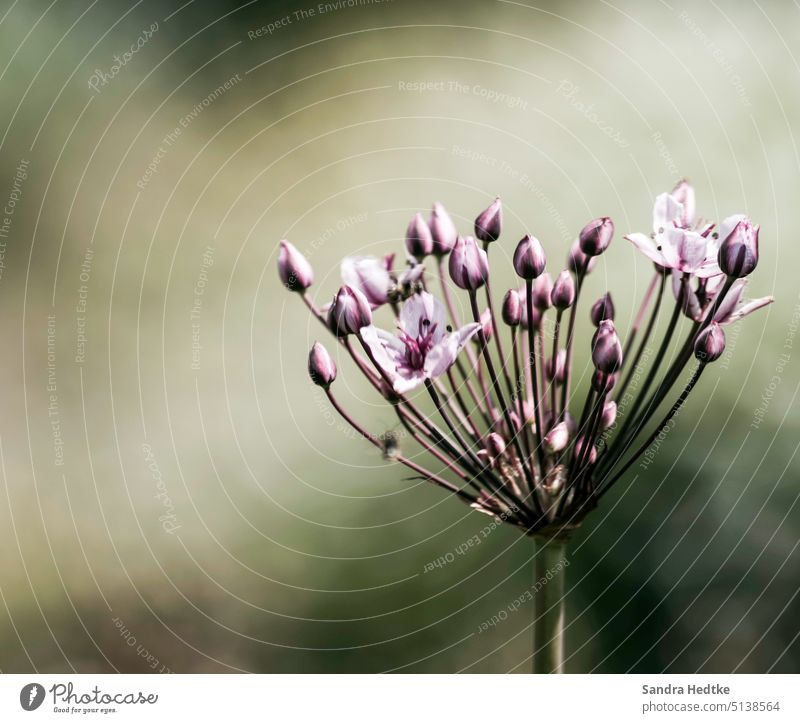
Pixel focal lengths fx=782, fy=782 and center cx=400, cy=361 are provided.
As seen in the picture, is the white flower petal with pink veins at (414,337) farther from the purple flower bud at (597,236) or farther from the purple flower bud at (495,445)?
the purple flower bud at (597,236)

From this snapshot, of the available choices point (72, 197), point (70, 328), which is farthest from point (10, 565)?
point (72, 197)

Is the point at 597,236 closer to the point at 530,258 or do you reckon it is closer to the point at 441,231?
the point at 530,258

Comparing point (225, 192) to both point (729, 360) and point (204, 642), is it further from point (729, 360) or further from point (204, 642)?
point (729, 360)

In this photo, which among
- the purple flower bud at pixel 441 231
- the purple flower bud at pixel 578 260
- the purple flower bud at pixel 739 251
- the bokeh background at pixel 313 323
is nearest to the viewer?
the purple flower bud at pixel 739 251

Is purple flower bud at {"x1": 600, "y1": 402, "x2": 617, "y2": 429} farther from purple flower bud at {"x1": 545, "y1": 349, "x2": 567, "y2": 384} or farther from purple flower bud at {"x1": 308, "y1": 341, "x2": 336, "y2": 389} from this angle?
purple flower bud at {"x1": 308, "y1": 341, "x2": 336, "y2": 389}

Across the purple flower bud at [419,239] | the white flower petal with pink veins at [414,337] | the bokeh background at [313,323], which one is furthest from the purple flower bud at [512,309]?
the bokeh background at [313,323]

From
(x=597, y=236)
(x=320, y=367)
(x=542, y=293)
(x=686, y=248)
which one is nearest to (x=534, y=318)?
(x=542, y=293)
